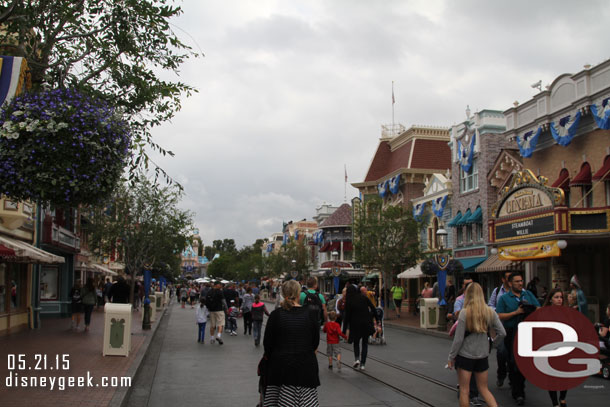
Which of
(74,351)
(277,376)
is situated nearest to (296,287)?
(277,376)

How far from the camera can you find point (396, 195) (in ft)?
154

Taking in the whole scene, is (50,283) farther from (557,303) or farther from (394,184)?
(557,303)

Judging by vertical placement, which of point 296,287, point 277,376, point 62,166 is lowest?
point 277,376

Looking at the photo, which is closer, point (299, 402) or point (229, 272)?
point (299, 402)

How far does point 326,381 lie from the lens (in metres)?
11.4

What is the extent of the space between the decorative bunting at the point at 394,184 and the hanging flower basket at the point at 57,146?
123 ft

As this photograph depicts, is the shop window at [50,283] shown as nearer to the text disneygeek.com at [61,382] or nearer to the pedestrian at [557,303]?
the text disneygeek.com at [61,382]

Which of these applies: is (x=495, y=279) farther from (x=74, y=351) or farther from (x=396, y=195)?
(x=74, y=351)

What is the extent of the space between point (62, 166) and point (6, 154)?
673 mm

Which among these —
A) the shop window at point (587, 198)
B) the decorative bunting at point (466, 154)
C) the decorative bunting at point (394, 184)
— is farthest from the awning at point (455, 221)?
the shop window at point (587, 198)

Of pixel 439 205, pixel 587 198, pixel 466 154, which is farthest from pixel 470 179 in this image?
pixel 587 198

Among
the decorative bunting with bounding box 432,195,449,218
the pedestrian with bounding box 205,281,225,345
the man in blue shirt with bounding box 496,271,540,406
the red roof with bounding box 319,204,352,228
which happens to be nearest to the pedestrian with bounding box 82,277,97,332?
the pedestrian with bounding box 205,281,225,345

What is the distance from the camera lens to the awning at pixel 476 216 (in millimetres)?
33406

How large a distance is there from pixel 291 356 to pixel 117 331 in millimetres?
8636
